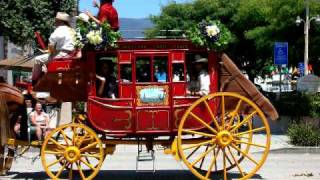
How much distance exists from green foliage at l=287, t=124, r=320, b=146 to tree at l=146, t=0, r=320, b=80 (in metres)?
4.09

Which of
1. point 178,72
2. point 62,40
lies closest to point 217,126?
point 178,72

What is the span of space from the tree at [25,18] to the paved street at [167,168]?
26.4ft

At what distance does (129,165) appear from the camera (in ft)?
45.5

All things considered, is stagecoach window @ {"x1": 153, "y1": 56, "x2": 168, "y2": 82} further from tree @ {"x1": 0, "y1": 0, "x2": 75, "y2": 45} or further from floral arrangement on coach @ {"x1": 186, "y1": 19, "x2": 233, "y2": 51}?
tree @ {"x1": 0, "y1": 0, "x2": 75, "y2": 45}

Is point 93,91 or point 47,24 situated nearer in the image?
point 93,91

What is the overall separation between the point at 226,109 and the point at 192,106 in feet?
2.78

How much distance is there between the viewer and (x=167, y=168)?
522 inches

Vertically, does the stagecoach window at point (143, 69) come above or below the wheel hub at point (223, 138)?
above

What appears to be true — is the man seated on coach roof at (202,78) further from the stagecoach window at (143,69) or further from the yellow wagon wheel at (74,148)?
the yellow wagon wheel at (74,148)

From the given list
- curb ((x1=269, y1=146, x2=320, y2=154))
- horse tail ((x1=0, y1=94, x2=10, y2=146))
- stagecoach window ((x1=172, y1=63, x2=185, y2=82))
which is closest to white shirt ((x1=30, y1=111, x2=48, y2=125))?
horse tail ((x1=0, y1=94, x2=10, y2=146))

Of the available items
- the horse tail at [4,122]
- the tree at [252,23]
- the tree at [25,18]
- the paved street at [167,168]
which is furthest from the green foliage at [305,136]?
the tree at [25,18]

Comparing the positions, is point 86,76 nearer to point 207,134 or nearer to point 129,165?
point 207,134

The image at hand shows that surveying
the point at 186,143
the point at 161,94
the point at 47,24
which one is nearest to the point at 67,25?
the point at 161,94

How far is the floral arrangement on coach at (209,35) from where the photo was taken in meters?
10.2
